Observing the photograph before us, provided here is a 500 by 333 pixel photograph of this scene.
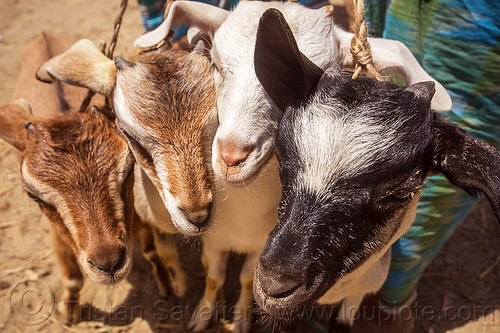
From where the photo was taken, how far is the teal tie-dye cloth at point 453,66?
10.0 ft

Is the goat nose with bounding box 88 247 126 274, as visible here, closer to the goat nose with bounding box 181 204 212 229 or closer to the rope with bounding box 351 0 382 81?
the goat nose with bounding box 181 204 212 229

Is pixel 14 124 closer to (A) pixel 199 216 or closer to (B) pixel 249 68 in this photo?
(A) pixel 199 216

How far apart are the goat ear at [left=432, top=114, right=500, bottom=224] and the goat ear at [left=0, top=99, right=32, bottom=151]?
2704 mm

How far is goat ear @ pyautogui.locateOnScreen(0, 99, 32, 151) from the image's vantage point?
310cm

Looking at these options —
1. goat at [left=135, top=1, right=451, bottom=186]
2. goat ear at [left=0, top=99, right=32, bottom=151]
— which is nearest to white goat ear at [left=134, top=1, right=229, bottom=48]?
goat at [left=135, top=1, right=451, bottom=186]

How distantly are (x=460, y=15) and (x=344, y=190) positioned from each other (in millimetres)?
1805

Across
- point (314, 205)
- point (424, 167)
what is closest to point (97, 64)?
point (314, 205)

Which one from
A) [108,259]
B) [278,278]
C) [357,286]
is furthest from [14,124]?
[357,286]

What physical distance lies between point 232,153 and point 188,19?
3.73 ft

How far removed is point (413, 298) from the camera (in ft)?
14.7

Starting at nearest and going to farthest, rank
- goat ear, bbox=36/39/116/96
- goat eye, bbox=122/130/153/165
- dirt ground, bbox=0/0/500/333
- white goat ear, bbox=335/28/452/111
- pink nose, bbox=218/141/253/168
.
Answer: pink nose, bbox=218/141/253/168 < white goat ear, bbox=335/28/452/111 < goat eye, bbox=122/130/153/165 < goat ear, bbox=36/39/116/96 < dirt ground, bbox=0/0/500/333

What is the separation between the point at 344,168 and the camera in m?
2.13

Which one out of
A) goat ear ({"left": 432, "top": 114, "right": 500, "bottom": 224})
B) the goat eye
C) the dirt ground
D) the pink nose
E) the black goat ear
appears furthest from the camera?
the dirt ground

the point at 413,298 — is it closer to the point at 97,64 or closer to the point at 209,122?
the point at 209,122
